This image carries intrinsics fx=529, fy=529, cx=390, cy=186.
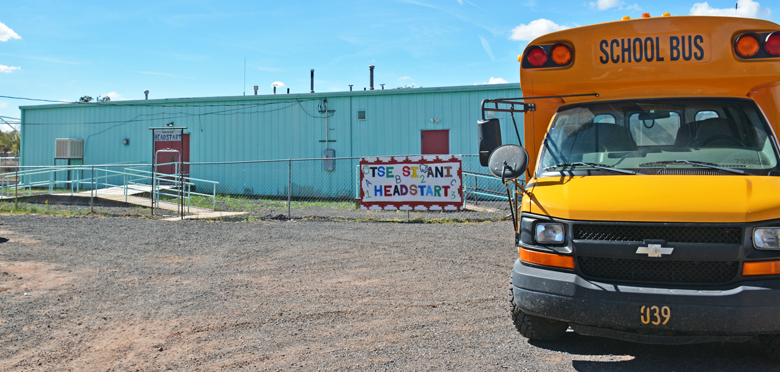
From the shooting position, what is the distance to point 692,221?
126 inches

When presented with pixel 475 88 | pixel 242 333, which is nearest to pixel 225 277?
pixel 242 333

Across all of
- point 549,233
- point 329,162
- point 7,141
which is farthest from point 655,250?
point 7,141

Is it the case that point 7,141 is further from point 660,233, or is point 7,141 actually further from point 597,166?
point 660,233

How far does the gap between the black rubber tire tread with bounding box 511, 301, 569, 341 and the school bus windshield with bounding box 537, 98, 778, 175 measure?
1140mm

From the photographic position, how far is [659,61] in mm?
4500

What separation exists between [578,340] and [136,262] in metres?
6.23

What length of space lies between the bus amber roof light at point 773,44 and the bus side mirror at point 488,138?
2.24 m

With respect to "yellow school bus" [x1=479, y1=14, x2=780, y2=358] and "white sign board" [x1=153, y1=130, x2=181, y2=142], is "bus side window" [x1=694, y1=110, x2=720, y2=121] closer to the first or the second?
"yellow school bus" [x1=479, y1=14, x2=780, y2=358]

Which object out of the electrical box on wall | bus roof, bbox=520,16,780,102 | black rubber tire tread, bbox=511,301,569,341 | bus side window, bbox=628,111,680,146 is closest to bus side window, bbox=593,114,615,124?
bus side window, bbox=628,111,680,146

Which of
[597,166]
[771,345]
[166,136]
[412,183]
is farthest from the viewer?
[166,136]

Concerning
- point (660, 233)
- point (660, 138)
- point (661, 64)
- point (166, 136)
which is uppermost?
point (166, 136)

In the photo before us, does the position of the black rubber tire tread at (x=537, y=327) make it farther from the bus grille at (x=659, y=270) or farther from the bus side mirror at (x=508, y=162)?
the bus side mirror at (x=508, y=162)

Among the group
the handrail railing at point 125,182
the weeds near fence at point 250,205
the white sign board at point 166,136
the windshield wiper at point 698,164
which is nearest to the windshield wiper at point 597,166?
the windshield wiper at point 698,164

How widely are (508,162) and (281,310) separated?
2.66 m
